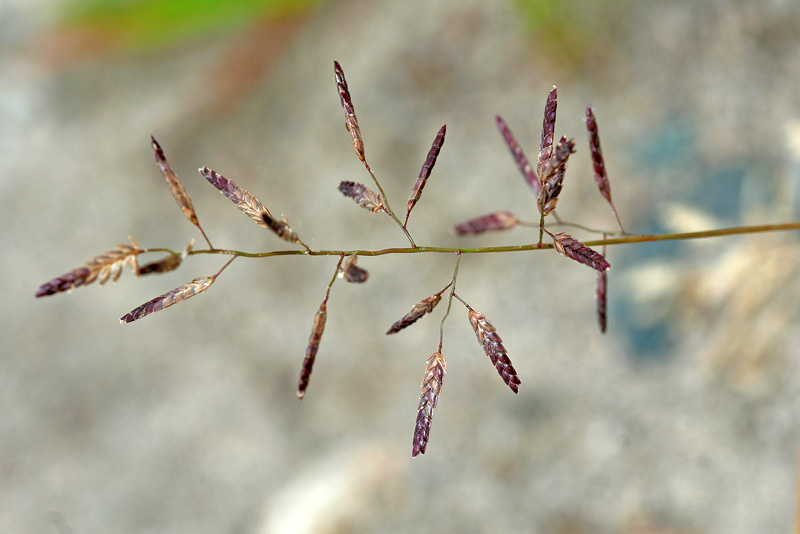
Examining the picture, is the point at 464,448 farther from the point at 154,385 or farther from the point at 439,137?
the point at 439,137

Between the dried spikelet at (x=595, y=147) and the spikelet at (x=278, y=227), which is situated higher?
the dried spikelet at (x=595, y=147)

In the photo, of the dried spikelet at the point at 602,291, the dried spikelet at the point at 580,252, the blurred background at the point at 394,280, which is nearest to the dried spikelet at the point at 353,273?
the dried spikelet at the point at 580,252

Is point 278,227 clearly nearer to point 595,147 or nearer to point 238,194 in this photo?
point 238,194

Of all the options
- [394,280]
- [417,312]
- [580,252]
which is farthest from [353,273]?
[394,280]

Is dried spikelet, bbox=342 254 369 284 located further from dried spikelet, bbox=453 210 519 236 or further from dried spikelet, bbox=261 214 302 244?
dried spikelet, bbox=453 210 519 236

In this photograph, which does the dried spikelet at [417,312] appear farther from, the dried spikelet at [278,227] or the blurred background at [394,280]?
the blurred background at [394,280]

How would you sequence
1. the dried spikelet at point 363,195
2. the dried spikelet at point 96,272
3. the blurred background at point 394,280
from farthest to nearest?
the blurred background at point 394,280 < the dried spikelet at point 363,195 < the dried spikelet at point 96,272
